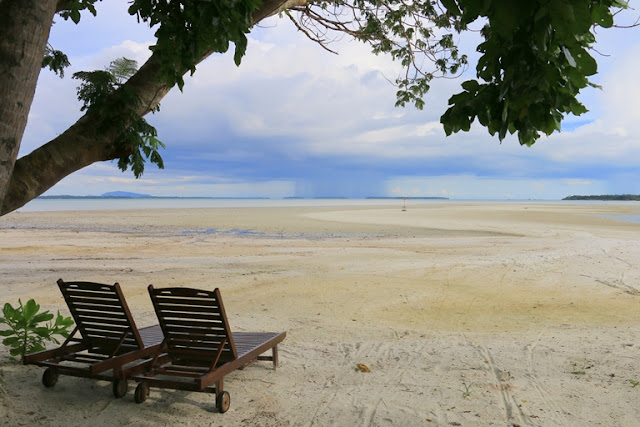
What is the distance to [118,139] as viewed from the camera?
409 cm

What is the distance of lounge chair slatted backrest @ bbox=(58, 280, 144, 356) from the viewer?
4.66 metres

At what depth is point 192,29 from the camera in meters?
4.08

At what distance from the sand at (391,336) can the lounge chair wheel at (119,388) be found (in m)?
0.07

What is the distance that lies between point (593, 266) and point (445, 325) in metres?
7.30

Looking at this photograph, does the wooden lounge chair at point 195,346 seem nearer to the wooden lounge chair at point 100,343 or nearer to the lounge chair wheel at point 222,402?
the lounge chair wheel at point 222,402

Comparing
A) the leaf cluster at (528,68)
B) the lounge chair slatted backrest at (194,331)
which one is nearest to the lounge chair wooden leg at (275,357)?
the lounge chair slatted backrest at (194,331)

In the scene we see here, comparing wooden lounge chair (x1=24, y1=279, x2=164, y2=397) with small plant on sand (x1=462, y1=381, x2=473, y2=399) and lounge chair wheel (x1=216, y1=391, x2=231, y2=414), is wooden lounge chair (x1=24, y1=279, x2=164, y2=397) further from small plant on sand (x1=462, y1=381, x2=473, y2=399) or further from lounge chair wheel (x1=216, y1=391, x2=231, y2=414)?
small plant on sand (x1=462, y1=381, x2=473, y2=399)

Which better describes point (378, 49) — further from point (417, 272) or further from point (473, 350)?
point (473, 350)

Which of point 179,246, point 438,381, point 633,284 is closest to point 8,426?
point 438,381

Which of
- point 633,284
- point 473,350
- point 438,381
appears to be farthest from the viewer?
point 633,284

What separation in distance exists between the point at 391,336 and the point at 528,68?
503 centimetres

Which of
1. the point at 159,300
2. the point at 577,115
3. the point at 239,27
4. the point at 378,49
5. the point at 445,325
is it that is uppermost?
the point at 378,49

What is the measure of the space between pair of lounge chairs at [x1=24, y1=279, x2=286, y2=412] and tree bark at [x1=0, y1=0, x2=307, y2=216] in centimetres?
107

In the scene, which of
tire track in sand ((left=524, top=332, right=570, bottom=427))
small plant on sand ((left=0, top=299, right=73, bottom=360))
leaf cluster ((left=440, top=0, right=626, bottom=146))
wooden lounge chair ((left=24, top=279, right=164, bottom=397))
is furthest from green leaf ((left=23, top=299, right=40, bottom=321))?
tire track in sand ((left=524, top=332, right=570, bottom=427))
